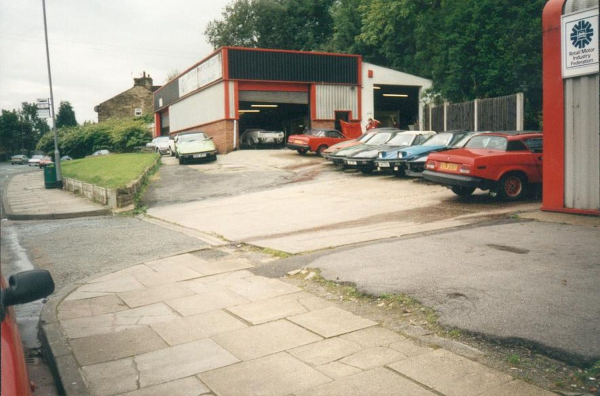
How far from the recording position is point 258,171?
22.0 m

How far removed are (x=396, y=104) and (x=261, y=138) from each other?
13901 millimetres

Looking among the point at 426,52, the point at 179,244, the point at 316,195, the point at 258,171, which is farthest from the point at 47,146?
the point at 179,244

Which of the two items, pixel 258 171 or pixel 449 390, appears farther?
pixel 258 171

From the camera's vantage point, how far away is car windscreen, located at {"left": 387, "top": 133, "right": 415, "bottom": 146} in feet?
59.6

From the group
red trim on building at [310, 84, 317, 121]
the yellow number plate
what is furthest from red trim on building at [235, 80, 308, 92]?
the yellow number plate

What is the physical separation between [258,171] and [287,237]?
42.3 ft

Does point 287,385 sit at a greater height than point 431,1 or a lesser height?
lesser

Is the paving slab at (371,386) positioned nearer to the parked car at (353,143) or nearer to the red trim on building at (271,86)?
the parked car at (353,143)

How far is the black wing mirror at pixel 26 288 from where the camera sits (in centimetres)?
242

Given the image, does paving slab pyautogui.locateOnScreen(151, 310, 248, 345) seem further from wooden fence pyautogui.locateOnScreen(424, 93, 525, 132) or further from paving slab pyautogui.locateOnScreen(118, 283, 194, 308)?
wooden fence pyautogui.locateOnScreen(424, 93, 525, 132)

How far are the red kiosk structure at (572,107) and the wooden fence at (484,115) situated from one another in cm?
1204

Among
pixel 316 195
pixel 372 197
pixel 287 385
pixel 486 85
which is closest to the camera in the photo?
pixel 287 385

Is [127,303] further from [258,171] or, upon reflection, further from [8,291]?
[258,171]

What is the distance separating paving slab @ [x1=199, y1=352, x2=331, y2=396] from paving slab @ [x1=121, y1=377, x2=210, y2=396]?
0.20 ft
